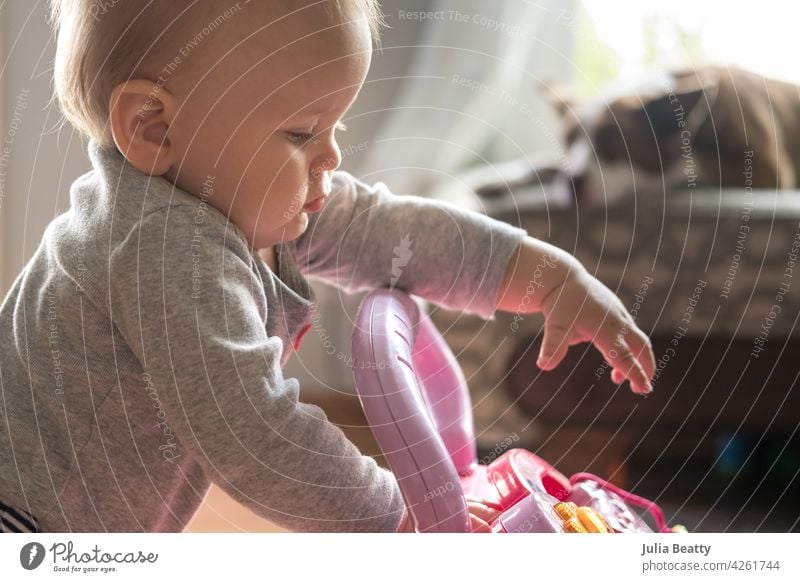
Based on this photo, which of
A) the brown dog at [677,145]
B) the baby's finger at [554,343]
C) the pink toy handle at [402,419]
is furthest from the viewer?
the brown dog at [677,145]

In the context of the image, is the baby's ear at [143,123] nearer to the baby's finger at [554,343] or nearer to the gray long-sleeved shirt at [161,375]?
the gray long-sleeved shirt at [161,375]

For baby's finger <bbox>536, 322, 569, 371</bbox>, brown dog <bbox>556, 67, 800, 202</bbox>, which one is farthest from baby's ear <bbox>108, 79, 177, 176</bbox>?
brown dog <bbox>556, 67, 800, 202</bbox>

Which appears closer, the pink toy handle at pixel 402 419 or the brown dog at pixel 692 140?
the pink toy handle at pixel 402 419

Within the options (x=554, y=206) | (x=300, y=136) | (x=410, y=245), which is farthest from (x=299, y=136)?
(x=554, y=206)

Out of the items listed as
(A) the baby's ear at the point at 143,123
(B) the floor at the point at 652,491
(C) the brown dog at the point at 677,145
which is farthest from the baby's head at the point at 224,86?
(C) the brown dog at the point at 677,145

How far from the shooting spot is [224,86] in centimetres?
43

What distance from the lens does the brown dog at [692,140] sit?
847 millimetres

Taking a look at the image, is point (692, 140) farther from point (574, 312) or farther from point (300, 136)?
point (300, 136)

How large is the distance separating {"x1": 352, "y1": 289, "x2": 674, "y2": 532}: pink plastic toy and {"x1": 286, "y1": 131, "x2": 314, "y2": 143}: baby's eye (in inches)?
3.7

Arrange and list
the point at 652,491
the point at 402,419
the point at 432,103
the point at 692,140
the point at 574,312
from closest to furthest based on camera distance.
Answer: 1. the point at 402,419
2. the point at 574,312
3. the point at 432,103
4. the point at 652,491
5. the point at 692,140

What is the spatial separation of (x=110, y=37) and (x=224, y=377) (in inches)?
6.7

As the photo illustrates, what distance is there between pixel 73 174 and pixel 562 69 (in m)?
0.58

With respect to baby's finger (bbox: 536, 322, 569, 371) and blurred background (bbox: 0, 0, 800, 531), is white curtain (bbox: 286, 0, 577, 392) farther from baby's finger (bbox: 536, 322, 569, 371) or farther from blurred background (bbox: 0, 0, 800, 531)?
baby's finger (bbox: 536, 322, 569, 371)
